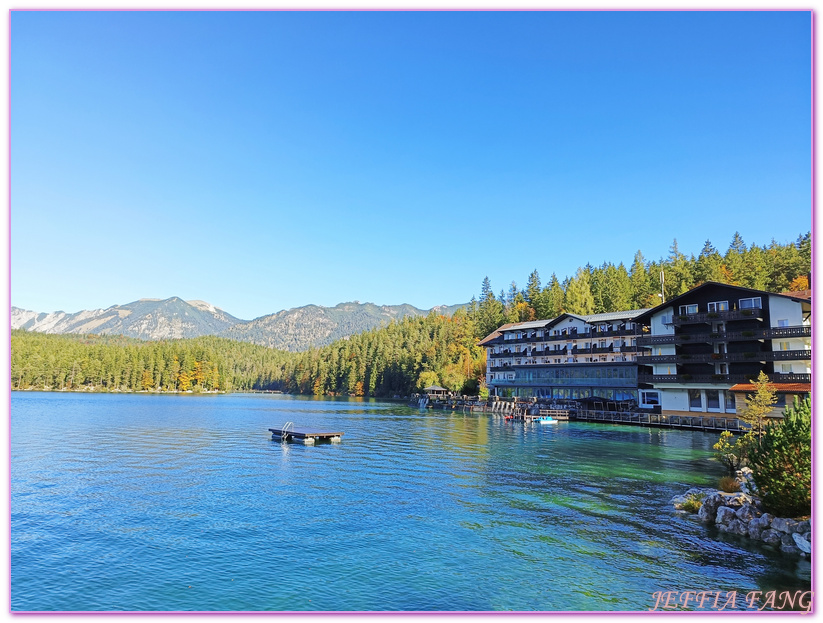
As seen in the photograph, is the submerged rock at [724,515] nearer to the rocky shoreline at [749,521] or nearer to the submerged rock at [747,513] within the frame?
the rocky shoreline at [749,521]

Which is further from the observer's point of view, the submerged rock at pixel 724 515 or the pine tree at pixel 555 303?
the pine tree at pixel 555 303

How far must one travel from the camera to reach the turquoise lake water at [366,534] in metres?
17.2

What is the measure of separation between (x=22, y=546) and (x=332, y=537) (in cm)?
1239

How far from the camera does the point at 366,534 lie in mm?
23344

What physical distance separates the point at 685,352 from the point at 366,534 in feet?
206

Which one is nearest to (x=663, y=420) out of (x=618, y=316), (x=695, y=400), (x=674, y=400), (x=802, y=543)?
(x=674, y=400)

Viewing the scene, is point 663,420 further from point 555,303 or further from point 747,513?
point 555,303

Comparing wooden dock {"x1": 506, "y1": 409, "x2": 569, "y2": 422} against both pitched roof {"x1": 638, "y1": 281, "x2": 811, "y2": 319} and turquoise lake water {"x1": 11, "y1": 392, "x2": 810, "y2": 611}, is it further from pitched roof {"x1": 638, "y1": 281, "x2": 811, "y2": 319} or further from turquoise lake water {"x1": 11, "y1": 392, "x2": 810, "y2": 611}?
turquoise lake water {"x1": 11, "y1": 392, "x2": 810, "y2": 611}

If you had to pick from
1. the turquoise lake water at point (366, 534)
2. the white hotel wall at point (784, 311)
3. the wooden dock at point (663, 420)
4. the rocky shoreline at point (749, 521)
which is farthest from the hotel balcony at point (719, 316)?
the rocky shoreline at point (749, 521)

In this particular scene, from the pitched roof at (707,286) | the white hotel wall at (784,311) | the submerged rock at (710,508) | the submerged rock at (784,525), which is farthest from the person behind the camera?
the white hotel wall at (784,311)

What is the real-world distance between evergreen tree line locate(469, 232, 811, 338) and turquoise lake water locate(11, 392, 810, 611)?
80.4 metres

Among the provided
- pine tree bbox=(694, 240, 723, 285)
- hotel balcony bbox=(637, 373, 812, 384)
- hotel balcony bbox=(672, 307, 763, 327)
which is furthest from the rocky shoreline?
pine tree bbox=(694, 240, 723, 285)

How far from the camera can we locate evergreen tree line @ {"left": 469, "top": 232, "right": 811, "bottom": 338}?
361ft

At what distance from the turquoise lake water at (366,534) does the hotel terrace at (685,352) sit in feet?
77.6
